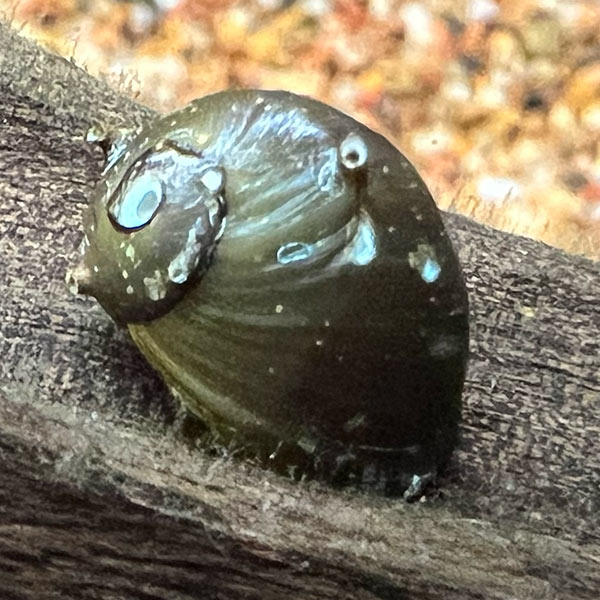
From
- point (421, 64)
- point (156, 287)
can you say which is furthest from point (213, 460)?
point (421, 64)

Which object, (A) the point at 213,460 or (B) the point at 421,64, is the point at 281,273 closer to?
(A) the point at 213,460

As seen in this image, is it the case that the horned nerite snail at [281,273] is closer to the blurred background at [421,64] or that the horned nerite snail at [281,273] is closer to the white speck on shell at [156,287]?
the white speck on shell at [156,287]

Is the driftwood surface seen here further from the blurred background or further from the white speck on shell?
the blurred background

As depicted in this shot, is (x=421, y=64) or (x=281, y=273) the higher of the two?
(x=421, y=64)

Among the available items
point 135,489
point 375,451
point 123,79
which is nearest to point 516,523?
point 375,451

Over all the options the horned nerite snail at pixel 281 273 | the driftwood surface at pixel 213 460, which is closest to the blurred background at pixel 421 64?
the driftwood surface at pixel 213 460

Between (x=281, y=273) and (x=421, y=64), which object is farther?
(x=421, y=64)

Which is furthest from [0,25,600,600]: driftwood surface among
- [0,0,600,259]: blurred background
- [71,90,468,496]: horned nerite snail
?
[0,0,600,259]: blurred background
